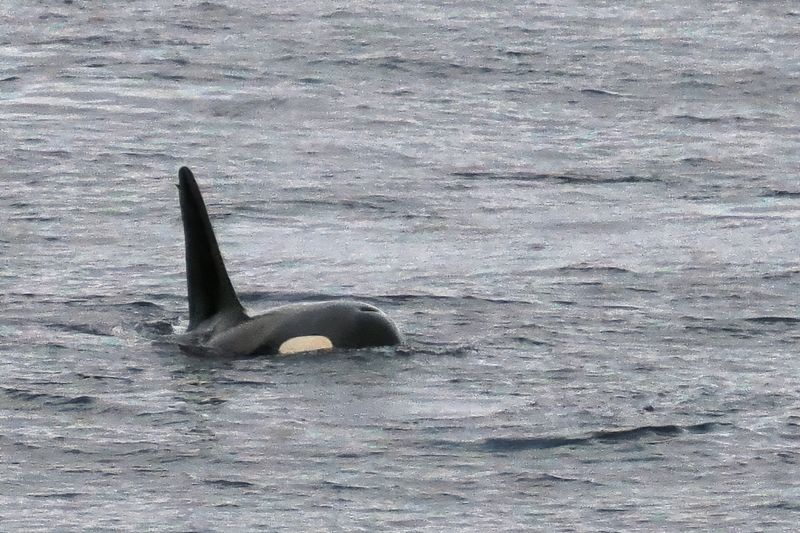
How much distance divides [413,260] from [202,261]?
329 centimetres

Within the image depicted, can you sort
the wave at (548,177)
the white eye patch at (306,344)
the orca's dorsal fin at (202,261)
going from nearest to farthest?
the white eye patch at (306,344) < the orca's dorsal fin at (202,261) < the wave at (548,177)

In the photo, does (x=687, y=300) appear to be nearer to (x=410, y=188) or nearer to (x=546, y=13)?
(x=410, y=188)

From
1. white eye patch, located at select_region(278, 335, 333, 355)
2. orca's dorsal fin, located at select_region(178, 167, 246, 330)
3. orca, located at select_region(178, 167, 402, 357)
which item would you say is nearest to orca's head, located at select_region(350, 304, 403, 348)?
orca, located at select_region(178, 167, 402, 357)

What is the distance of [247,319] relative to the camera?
12.6 meters

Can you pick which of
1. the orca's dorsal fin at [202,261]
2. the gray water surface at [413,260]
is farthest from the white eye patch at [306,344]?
the orca's dorsal fin at [202,261]

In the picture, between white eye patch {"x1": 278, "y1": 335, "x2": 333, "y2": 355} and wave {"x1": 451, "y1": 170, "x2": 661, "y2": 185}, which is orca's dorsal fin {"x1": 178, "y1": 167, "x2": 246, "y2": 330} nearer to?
white eye patch {"x1": 278, "y1": 335, "x2": 333, "y2": 355}

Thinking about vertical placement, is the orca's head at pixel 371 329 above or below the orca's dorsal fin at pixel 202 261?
below

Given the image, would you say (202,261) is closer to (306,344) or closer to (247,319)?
(247,319)

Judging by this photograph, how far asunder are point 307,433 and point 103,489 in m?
1.36

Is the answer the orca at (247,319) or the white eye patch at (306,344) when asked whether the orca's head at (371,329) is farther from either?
the white eye patch at (306,344)

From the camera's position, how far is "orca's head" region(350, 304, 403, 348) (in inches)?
486

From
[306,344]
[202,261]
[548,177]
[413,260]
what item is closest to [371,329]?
[306,344]

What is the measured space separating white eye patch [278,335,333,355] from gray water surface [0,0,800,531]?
115mm

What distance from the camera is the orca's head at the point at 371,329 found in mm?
12336
